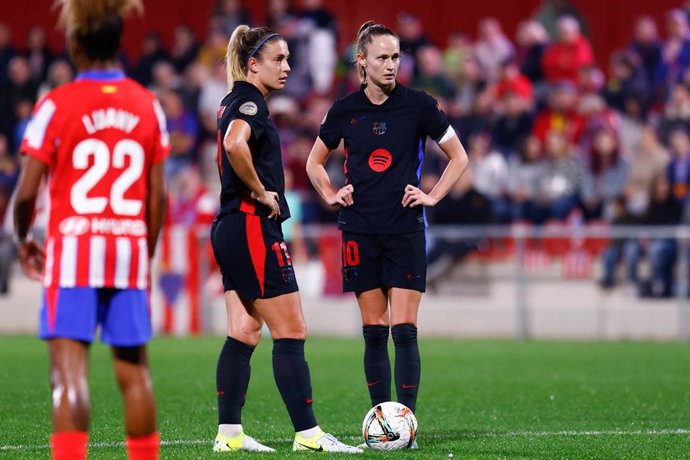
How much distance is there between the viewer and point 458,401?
10062 mm

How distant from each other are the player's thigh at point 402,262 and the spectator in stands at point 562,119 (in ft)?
40.0

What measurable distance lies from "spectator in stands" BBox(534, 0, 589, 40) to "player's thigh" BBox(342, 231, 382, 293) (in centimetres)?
1570

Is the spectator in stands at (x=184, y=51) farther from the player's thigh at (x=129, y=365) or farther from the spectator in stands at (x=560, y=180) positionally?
the player's thigh at (x=129, y=365)

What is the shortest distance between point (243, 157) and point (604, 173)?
1256 cm

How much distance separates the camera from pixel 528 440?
7.69 meters

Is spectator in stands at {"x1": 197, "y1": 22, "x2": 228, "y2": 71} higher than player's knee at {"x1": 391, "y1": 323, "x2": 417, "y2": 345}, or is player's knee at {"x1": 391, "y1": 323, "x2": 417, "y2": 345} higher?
spectator in stands at {"x1": 197, "y1": 22, "x2": 228, "y2": 71}

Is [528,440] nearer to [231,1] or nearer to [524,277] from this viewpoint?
[524,277]

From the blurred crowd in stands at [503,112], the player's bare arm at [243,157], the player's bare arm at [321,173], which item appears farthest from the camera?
the blurred crowd in stands at [503,112]

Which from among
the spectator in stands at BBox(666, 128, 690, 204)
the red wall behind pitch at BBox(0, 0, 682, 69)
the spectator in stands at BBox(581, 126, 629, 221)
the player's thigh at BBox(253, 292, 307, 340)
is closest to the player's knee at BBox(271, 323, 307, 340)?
the player's thigh at BBox(253, 292, 307, 340)

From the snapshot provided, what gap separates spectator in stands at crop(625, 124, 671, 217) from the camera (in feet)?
57.5

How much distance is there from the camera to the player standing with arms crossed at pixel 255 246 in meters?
6.92

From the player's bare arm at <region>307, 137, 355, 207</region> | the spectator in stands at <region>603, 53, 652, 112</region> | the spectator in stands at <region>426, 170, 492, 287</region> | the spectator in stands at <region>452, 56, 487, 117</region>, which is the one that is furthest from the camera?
the spectator in stands at <region>452, 56, 487, 117</region>

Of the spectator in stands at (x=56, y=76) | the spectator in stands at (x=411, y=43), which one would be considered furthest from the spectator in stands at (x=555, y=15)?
the spectator in stands at (x=56, y=76)

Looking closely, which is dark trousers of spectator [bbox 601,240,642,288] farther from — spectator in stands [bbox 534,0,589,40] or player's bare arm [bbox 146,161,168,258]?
player's bare arm [bbox 146,161,168,258]
